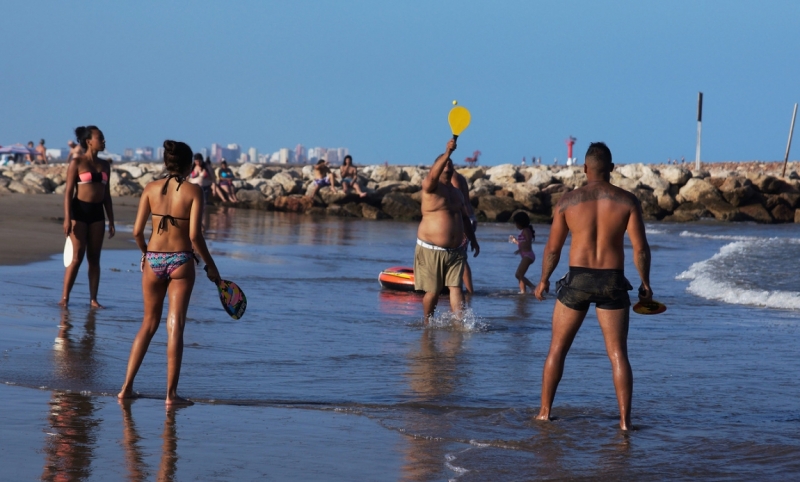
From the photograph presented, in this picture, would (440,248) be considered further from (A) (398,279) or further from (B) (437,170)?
(A) (398,279)

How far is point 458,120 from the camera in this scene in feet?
27.2

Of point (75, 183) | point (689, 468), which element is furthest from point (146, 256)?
point (75, 183)

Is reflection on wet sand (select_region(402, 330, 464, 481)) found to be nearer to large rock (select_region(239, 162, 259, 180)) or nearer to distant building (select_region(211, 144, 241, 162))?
large rock (select_region(239, 162, 259, 180))

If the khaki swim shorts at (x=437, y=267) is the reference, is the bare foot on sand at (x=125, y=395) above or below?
below

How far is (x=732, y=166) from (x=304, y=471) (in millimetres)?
66919

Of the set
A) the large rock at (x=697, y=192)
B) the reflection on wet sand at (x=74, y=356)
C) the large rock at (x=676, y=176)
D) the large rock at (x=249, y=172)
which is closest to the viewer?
the reflection on wet sand at (x=74, y=356)

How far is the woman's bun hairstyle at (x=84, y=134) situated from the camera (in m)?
9.46

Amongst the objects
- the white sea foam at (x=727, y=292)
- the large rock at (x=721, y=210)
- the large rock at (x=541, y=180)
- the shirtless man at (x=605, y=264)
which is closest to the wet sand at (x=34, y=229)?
the white sea foam at (x=727, y=292)

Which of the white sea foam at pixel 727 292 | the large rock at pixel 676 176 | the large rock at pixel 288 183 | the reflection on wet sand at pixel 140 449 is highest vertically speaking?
the large rock at pixel 676 176

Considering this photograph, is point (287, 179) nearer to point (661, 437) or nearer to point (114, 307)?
point (114, 307)

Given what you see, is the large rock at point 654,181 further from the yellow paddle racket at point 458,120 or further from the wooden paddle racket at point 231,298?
the wooden paddle racket at point 231,298

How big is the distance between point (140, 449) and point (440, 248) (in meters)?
4.98

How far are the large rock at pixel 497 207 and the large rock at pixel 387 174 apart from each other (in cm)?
740

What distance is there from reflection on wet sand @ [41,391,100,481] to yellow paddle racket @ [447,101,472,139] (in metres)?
3.62
